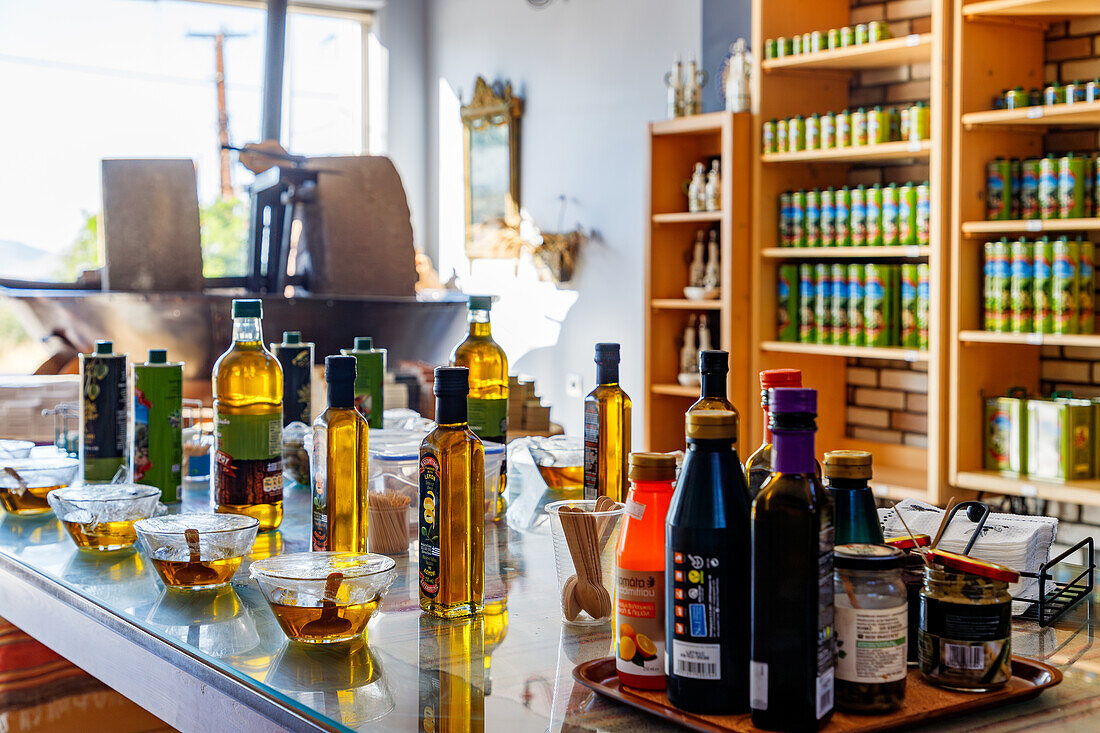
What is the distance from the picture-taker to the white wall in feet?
17.3

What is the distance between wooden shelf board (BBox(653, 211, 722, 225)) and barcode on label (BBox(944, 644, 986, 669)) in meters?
3.42

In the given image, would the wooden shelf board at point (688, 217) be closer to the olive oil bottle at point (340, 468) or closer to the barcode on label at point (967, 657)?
the olive oil bottle at point (340, 468)

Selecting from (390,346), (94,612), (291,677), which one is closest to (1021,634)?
(291,677)

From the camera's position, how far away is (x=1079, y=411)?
3.18 metres

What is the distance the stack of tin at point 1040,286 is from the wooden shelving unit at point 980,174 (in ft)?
0.20

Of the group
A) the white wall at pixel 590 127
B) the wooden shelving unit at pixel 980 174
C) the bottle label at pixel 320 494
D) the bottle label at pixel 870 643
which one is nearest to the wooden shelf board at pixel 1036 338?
the wooden shelving unit at pixel 980 174

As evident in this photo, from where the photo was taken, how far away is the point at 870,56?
376 cm

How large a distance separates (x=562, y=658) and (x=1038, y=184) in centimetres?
290

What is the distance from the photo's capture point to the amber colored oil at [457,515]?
3.36ft

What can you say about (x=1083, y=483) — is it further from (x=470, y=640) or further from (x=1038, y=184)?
(x=470, y=640)

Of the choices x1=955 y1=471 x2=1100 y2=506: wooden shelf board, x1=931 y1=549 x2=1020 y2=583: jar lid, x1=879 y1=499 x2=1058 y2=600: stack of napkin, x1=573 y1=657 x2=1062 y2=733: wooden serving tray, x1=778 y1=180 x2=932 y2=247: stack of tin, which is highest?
x1=778 y1=180 x2=932 y2=247: stack of tin

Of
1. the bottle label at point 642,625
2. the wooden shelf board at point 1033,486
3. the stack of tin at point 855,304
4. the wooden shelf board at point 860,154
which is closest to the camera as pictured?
the bottle label at point 642,625

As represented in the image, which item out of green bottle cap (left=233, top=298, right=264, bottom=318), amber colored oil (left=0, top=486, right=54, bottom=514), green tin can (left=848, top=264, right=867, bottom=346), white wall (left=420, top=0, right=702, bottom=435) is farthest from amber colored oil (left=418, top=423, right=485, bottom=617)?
white wall (left=420, top=0, right=702, bottom=435)

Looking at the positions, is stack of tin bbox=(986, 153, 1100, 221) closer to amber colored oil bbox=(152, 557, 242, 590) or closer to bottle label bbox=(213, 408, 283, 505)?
bottle label bbox=(213, 408, 283, 505)
